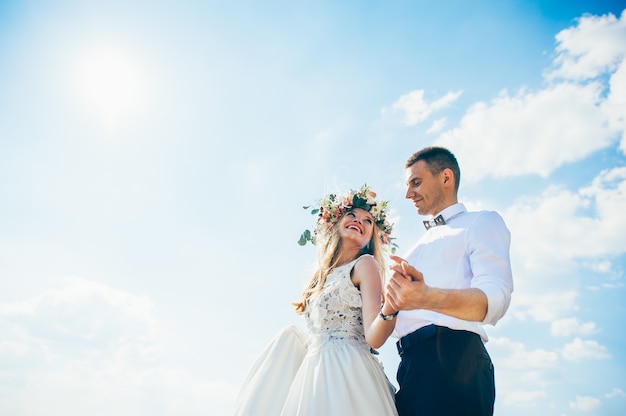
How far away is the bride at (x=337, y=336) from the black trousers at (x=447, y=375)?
0.36 metres

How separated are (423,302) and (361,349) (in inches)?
90.5

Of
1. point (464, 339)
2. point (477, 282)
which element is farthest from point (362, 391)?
point (477, 282)

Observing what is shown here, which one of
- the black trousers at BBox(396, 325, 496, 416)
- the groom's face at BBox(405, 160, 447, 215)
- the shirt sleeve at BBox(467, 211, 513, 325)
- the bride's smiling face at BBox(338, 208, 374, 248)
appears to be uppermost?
the bride's smiling face at BBox(338, 208, 374, 248)

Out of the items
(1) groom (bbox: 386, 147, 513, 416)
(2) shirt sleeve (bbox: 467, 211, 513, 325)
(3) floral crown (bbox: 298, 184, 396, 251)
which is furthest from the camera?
(3) floral crown (bbox: 298, 184, 396, 251)

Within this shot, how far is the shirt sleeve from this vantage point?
2.99 meters

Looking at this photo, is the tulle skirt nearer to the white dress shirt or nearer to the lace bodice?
the lace bodice

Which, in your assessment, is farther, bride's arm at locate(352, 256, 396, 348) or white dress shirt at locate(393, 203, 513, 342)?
bride's arm at locate(352, 256, 396, 348)

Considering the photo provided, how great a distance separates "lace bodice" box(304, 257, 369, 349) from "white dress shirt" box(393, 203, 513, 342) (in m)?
1.04

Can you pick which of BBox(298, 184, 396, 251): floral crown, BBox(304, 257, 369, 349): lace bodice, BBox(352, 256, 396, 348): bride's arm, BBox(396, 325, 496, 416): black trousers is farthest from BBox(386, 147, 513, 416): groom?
BBox(298, 184, 396, 251): floral crown

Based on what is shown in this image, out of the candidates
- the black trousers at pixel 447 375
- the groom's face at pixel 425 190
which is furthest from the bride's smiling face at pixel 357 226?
the black trousers at pixel 447 375

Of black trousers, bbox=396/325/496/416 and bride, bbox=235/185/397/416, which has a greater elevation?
bride, bbox=235/185/397/416

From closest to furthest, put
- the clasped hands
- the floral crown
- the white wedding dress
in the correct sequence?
the clasped hands, the white wedding dress, the floral crown

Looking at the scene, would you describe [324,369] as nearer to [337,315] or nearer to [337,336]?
[337,336]

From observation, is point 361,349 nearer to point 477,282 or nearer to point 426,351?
point 426,351
